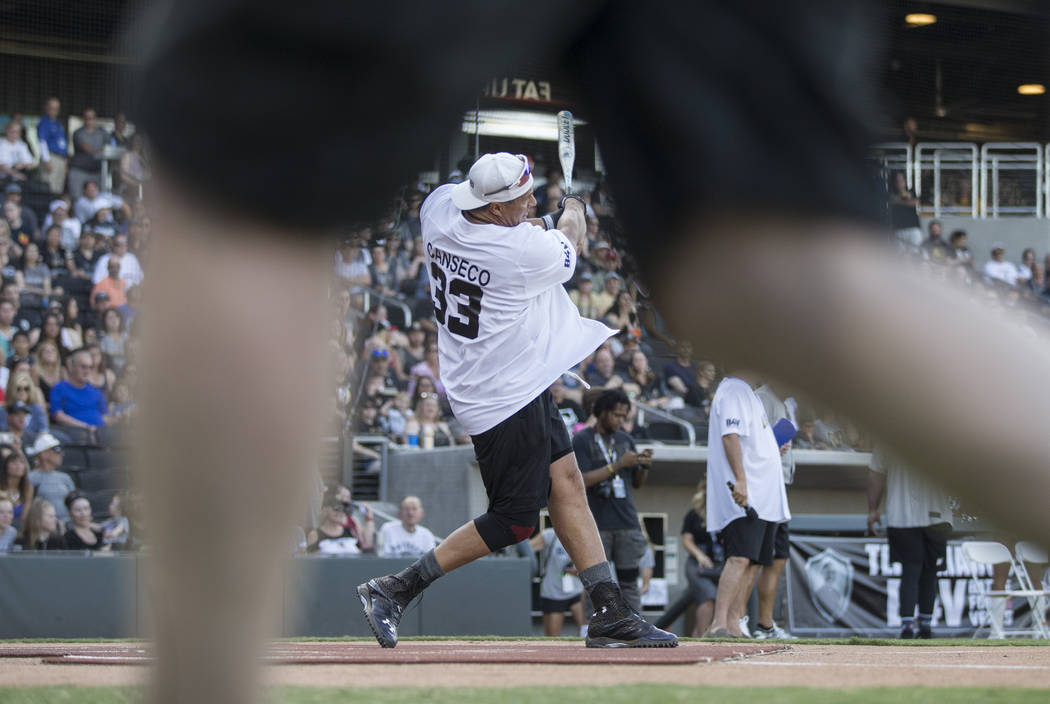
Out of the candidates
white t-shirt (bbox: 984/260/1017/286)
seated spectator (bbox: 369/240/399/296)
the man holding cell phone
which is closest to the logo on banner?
the man holding cell phone

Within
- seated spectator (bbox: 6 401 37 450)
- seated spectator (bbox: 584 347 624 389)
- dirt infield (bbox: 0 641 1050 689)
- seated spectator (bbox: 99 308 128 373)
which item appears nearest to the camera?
dirt infield (bbox: 0 641 1050 689)

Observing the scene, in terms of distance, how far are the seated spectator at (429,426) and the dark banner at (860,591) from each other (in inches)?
156

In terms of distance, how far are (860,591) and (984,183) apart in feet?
44.9

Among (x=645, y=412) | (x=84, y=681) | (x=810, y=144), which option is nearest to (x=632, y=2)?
(x=810, y=144)

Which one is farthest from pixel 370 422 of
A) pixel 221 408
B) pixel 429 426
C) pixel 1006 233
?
pixel 1006 233

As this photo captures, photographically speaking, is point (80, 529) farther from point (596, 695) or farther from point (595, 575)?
point (596, 695)

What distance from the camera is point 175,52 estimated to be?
1.07m

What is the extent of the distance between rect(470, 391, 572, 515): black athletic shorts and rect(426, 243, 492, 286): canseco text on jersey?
593mm

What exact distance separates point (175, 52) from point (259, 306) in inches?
8.2

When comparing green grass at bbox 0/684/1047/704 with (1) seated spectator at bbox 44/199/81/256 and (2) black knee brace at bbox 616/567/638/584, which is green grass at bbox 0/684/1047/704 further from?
(1) seated spectator at bbox 44/199/81/256

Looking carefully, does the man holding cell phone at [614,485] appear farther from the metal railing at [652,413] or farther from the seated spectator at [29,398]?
the seated spectator at [29,398]

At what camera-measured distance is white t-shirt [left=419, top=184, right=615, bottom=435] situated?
220 inches

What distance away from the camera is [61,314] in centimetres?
1477

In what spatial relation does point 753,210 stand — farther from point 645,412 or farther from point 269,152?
point 645,412
